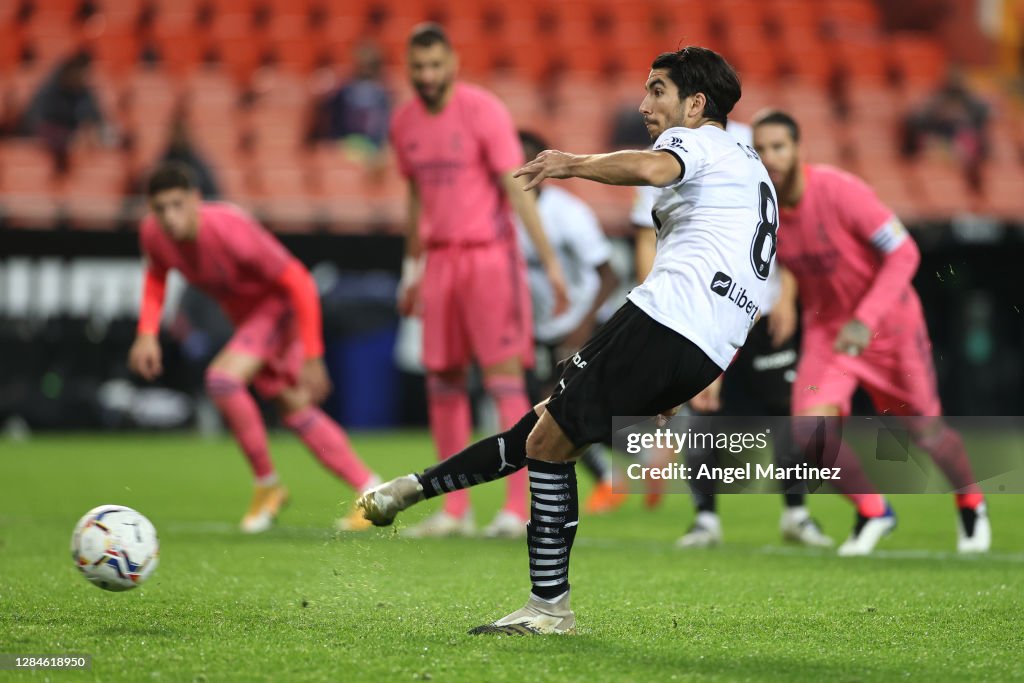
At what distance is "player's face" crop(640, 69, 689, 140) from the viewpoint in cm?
438

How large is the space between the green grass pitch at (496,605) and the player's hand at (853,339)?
91 cm

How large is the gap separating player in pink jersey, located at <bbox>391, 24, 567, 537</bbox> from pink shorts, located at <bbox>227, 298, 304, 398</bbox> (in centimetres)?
87

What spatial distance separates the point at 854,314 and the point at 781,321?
88cm

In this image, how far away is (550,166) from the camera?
402 cm

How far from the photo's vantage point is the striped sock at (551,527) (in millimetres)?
4348

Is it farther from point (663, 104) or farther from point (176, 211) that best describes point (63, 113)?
point (663, 104)

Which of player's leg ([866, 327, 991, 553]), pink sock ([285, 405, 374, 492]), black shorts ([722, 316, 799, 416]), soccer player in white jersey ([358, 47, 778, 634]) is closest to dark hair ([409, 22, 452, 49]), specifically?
pink sock ([285, 405, 374, 492])

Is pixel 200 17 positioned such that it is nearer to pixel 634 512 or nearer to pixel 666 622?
pixel 634 512

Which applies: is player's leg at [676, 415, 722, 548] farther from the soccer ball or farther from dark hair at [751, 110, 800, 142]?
the soccer ball

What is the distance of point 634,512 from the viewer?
29.2ft

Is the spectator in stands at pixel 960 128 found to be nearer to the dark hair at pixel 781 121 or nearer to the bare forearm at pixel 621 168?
the dark hair at pixel 781 121

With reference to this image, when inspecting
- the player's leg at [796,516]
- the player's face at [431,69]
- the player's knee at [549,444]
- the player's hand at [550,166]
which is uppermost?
the player's face at [431,69]

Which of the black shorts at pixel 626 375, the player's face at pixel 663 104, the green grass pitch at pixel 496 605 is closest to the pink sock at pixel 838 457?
the green grass pitch at pixel 496 605

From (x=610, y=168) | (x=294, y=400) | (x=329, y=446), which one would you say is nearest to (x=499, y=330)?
(x=329, y=446)
